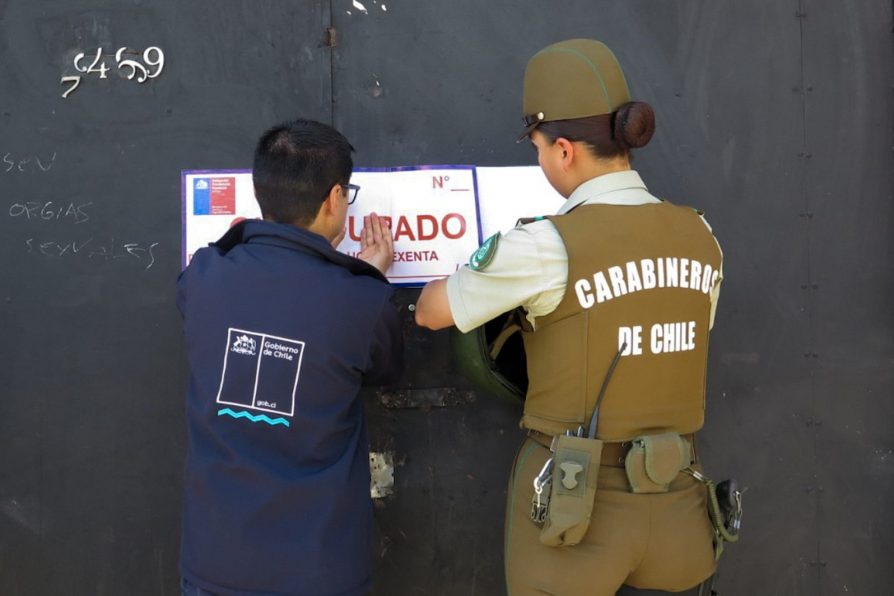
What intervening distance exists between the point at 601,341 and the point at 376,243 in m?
0.82

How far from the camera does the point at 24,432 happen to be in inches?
91.7

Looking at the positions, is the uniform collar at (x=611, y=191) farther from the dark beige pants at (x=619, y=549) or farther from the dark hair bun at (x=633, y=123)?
the dark beige pants at (x=619, y=549)

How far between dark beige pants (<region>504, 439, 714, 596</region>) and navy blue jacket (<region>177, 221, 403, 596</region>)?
1.20ft

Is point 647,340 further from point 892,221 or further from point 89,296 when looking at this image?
point 89,296

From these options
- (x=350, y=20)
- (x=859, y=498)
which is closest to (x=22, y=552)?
(x=350, y=20)

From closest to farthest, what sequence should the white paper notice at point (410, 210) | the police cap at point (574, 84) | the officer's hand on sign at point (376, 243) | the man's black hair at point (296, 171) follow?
the police cap at point (574, 84) → the man's black hair at point (296, 171) → the officer's hand on sign at point (376, 243) → the white paper notice at point (410, 210)

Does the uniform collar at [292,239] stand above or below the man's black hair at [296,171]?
below

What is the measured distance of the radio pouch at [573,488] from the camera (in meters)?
1.59

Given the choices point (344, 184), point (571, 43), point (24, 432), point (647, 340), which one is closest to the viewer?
point (647, 340)

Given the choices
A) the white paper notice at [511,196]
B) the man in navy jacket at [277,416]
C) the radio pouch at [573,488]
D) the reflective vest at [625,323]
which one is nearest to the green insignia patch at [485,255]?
the reflective vest at [625,323]

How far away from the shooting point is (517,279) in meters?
1.62

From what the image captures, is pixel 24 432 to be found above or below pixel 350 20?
below

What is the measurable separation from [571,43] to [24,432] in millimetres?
1835

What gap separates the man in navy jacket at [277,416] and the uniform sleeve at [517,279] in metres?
0.21
